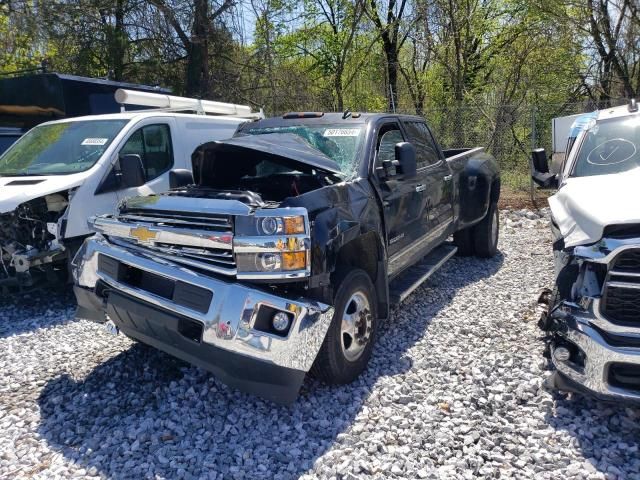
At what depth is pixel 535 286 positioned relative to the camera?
593 cm

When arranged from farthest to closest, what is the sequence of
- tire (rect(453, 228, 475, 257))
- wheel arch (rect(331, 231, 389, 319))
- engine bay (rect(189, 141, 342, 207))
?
tire (rect(453, 228, 475, 257)) < engine bay (rect(189, 141, 342, 207)) < wheel arch (rect(331, 231, 389, 319))

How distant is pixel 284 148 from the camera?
12.6 ft

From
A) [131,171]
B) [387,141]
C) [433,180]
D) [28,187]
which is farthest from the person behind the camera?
[131,171]

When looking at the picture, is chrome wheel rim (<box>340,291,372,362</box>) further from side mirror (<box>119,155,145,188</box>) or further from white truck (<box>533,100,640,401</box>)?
side mirror (<box>119,155,145,188</box>)

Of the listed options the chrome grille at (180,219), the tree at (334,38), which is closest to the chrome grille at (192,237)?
the chrome grille at (180,219)

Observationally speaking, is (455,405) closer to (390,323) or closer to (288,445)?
(288,445)

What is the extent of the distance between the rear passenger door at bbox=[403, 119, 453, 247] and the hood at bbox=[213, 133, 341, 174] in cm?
157

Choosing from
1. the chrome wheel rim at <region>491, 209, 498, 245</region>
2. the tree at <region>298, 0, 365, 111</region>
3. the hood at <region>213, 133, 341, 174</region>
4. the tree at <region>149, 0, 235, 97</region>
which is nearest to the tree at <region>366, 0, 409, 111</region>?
the tree at <region>298, 0, 365, 111</region>

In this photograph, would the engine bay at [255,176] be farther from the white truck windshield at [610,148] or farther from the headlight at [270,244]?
the white truck windshield at [610,148]

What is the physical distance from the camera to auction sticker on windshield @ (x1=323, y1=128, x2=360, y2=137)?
15.0 feet

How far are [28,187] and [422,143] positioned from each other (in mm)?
4221

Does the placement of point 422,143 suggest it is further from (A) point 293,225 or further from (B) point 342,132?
(A) point 293,225

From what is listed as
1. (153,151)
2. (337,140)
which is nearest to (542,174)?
(337,140)

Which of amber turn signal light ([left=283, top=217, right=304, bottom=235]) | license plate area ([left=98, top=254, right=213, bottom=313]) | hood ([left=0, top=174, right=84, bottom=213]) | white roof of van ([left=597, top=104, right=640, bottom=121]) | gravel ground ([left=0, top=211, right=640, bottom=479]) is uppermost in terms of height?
white roof of van ([left=597, top=104, right=640, bottom=121])
